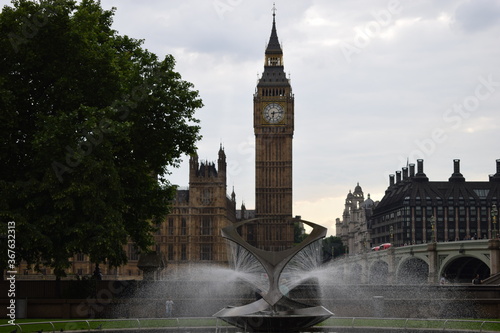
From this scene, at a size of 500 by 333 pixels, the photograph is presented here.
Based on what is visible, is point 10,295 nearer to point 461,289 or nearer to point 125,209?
point 125,209

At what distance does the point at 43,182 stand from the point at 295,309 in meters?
12.6

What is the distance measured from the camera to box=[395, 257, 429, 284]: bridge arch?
93.4 metres

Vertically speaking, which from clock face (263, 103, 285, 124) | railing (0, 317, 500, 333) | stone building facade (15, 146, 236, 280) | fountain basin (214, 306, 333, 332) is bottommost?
railing (0, 317, 500, 333)

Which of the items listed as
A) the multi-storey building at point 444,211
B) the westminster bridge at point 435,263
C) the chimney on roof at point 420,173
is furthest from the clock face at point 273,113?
the westminster bridge at point 435,263

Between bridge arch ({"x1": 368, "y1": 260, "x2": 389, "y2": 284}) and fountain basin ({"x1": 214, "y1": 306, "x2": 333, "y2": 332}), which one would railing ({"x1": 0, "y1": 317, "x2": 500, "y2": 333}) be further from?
bridge arch ({"x1": 368, "y1": 260, "x2": 389, "y2": 284})

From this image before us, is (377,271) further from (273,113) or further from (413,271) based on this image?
(273,113)

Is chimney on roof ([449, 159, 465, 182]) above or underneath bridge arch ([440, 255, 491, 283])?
above

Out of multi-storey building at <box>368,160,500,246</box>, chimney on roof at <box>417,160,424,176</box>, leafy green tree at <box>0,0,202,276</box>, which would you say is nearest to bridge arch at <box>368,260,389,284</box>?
multi-storey building at <box>368,160,500,246</box>

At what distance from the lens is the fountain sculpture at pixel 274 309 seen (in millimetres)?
22438

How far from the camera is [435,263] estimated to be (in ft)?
253

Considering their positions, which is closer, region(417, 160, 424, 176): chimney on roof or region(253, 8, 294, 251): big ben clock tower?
region(253, 8, 294, 251): big ben clock tower

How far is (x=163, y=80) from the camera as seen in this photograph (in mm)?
38594

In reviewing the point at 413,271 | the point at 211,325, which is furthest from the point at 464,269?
the point at 211,325

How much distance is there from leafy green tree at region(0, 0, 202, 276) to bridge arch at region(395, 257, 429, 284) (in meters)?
62.5
